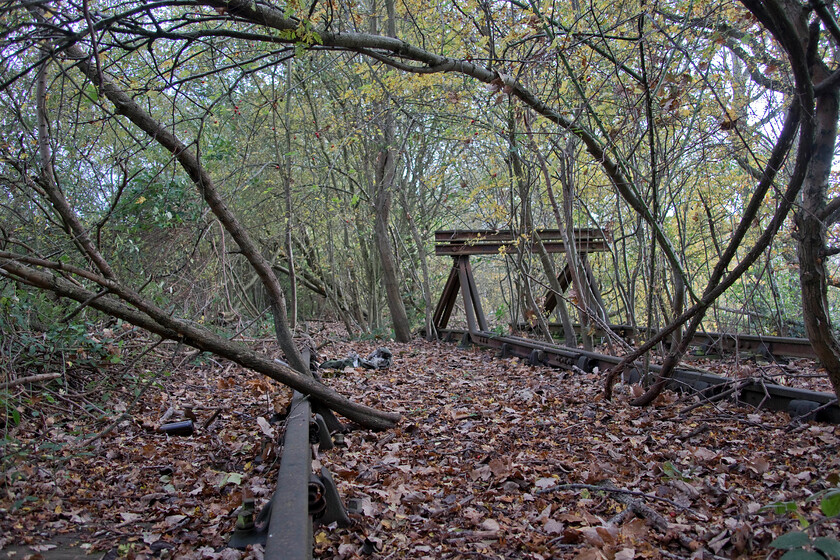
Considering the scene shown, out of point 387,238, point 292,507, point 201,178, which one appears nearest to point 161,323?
point 201,178

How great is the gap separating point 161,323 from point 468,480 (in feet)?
7.65

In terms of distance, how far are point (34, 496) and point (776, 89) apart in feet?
21.7

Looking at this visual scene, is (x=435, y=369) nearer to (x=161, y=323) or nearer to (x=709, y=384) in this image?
(x=709, y=384)

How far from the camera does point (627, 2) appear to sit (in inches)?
241

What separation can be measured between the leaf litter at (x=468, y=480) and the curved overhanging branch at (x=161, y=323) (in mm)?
242

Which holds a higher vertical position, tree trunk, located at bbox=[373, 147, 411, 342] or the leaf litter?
tree trunk, located at bbox=[373, 147, 411, 342]

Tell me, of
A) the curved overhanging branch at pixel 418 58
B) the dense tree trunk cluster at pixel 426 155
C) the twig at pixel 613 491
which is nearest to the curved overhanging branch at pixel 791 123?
the dense tree trunk cluster at pixel 426 155

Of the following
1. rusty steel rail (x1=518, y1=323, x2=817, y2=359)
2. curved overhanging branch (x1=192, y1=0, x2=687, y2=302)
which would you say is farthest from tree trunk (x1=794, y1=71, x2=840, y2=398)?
rusty steel rail (x1=518, y1=323, x2=817, y2=359)

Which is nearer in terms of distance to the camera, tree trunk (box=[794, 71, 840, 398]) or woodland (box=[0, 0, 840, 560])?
woodland (box=[0, 0, 840, 560])

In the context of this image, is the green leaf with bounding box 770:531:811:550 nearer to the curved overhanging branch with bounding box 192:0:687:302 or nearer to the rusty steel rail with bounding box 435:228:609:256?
the curved overhanging branch with bounding box 192:0:687:302

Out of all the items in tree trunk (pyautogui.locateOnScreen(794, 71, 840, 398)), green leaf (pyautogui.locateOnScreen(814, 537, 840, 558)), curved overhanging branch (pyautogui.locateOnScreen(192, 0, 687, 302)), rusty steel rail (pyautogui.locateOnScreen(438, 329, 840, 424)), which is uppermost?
curved overhanging branch (pyautogui.locateOnScreen(192, 0, 687, 302))

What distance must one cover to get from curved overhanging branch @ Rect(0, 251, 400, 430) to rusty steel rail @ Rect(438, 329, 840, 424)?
2.68m

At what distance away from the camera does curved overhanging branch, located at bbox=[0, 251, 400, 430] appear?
11.4 feet

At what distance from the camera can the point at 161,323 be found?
3957 millimetres
